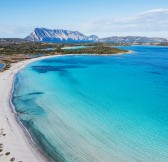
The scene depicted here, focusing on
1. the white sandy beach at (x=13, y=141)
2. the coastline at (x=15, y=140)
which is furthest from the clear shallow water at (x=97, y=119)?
the white sandy beach at (x=13, y=141)

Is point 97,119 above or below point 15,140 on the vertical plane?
below

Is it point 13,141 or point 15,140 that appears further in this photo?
point 15,140

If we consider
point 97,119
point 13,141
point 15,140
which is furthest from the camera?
point 97,119

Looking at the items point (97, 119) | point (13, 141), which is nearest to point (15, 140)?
point (13, 141)

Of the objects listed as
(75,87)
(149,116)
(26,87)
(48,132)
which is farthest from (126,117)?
(26,87)

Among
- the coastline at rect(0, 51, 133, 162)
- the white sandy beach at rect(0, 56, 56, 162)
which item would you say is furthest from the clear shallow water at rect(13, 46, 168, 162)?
the white sandy beach at rect(0, 56, 56, 162)

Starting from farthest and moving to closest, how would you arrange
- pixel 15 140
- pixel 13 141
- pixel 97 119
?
pixel 97 119 → pixel 15 140 → pixel 13 141

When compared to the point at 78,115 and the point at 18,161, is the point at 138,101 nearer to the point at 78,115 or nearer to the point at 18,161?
the point at 78,115

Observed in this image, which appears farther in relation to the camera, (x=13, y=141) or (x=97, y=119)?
(x=97, y=119)

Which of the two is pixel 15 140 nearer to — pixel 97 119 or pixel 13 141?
pixel 13 141
